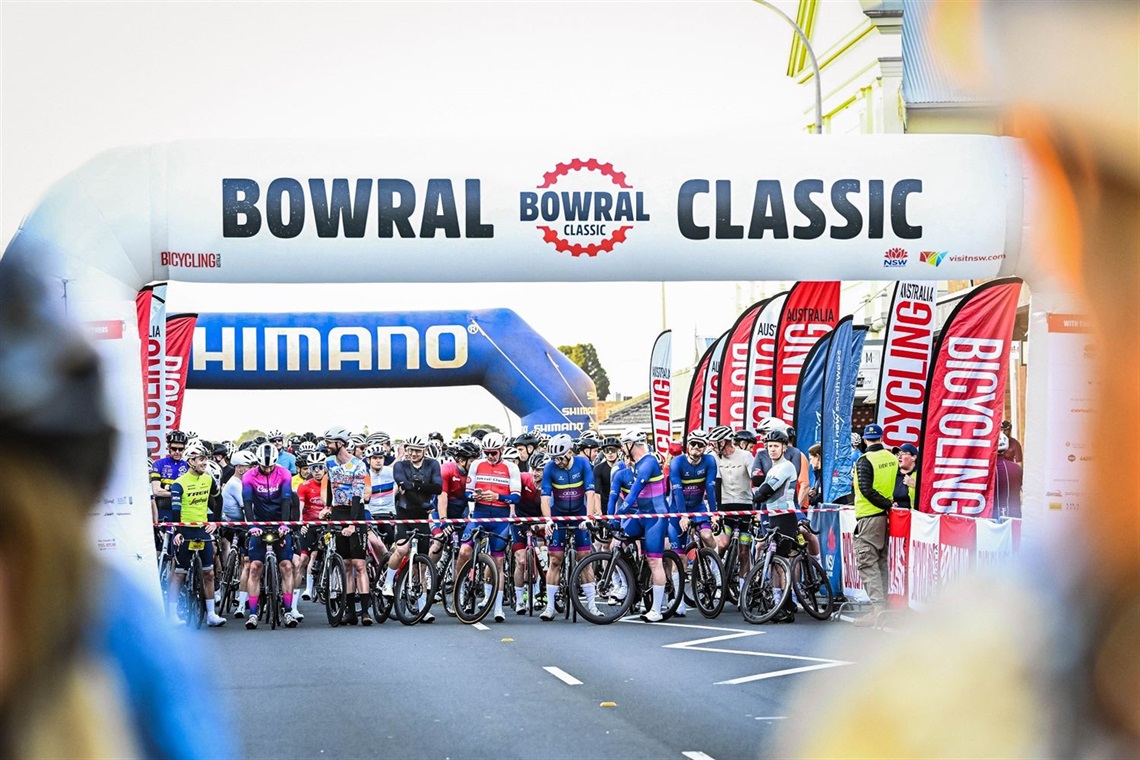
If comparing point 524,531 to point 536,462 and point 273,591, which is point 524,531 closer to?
point 273,591

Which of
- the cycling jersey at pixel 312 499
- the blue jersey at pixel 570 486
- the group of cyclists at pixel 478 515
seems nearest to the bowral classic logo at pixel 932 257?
the group of cyclists at pixel 478 515

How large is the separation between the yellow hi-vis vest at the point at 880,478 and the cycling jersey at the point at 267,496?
242 inches

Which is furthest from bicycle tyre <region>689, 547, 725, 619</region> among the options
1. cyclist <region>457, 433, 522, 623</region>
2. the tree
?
the tree

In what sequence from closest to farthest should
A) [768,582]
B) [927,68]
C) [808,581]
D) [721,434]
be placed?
[927,68]
[808,581]
[768,582]
[721,434]

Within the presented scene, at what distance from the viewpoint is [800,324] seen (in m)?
18.6

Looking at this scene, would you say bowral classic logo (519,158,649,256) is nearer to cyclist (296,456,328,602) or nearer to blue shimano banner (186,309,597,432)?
cyclist (296,456,328,602)

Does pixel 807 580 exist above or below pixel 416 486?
below

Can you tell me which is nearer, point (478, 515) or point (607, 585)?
point (607, 585)

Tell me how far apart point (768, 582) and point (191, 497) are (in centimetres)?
589

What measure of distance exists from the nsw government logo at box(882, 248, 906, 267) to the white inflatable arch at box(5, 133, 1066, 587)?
0.14 feet

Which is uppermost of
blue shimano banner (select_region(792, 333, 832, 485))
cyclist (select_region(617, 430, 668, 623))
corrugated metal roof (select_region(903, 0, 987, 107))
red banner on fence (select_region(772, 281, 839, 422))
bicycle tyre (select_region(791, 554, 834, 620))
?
red banner on fence (select_region(772, 281, 839, 422))

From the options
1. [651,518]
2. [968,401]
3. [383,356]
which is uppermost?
[383,356]

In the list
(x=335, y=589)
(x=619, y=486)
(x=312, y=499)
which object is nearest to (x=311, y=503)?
(x=312, y=499)

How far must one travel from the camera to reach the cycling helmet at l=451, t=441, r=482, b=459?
1805cm
